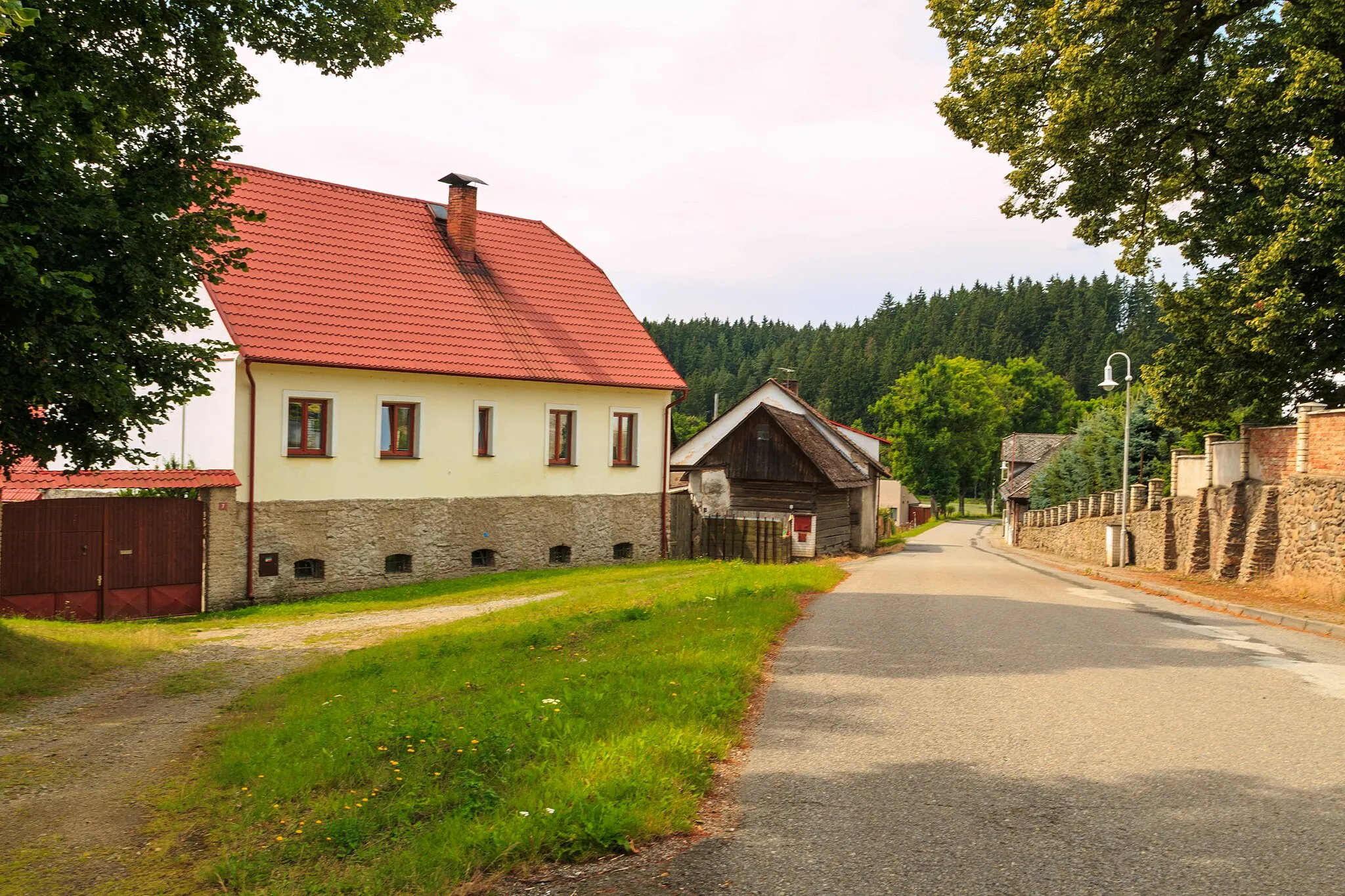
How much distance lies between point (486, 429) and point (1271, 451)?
17.6 metres

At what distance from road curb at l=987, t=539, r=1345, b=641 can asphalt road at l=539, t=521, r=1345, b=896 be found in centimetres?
122

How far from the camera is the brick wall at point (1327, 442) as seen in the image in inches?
626

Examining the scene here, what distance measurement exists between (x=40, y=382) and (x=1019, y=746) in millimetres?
8919

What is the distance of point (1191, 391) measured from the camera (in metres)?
18.4

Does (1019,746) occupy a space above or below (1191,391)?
below

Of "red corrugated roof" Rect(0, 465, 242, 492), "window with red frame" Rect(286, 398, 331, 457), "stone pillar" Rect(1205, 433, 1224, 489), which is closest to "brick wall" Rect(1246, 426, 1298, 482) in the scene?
"stone pillar" Rect(1205, 433, 1224, 489)

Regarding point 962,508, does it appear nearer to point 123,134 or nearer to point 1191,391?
point 1191,391

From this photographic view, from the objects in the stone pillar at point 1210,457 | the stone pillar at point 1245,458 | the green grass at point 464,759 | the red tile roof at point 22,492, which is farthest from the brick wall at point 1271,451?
the red tile roof at point 22,492

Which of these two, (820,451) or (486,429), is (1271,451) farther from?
(820,451)

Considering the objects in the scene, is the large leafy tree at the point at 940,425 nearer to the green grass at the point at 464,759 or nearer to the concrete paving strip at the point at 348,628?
the concrete paving strip at the point at 348,628

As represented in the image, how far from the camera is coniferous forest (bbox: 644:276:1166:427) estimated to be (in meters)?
125

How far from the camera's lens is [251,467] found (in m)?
19.0

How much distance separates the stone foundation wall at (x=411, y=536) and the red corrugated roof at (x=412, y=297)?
10.6 ft

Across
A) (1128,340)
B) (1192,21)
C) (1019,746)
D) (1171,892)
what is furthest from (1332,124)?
(1128,340)
